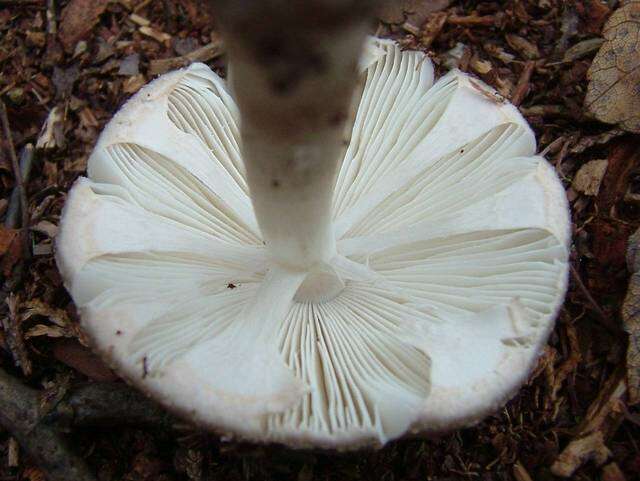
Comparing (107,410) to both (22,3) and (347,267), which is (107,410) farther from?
(22,3)

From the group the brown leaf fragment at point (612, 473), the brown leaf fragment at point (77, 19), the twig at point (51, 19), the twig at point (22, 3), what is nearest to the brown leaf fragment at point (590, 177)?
the brown leaf fragment at point (612, 473)

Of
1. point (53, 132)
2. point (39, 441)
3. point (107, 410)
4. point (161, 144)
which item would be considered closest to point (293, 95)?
point (161, 144)

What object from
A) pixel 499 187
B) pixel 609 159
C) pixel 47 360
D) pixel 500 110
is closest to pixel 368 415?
pixel 499 187

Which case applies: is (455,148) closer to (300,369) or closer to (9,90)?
(300,369)

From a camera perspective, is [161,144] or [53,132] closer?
[161,144]

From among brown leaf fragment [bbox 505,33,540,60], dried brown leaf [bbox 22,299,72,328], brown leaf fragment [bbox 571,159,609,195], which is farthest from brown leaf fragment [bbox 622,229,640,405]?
dried brown leaf [bbox 22,299,72,328]

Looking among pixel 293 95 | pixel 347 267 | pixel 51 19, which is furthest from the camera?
pixel 51 19

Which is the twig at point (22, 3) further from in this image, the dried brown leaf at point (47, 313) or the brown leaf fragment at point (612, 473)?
the brown leaf fragment at point (612, 473)
